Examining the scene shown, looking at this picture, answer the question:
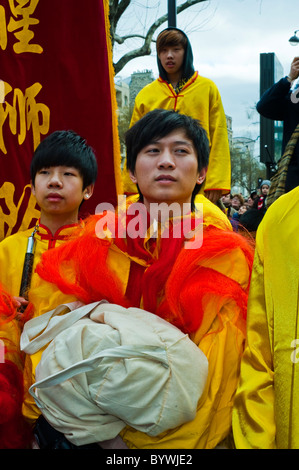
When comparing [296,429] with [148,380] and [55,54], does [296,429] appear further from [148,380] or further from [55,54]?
[55,54]

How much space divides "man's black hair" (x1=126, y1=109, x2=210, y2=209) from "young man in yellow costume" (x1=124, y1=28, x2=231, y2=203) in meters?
1.62

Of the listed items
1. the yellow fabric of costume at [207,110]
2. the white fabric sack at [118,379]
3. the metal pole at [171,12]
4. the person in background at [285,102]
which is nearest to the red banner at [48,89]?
the yellow fabric of costume at [207,110]

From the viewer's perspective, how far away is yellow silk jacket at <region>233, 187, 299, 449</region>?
4.50 ft

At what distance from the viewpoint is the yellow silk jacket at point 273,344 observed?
137 centimetres

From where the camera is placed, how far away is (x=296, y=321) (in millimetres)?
1410

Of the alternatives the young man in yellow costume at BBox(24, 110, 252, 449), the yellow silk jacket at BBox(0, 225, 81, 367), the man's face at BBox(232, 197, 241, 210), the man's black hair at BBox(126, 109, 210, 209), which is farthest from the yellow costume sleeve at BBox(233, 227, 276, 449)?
the man's face at BBox(232, 197, 241, 210)

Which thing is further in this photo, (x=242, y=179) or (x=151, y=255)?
(x=242, y=179)

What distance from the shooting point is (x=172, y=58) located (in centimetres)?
365

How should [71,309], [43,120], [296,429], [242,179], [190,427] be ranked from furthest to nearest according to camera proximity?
[242,179], [43,120], [71,309], [190,427], [296,429]

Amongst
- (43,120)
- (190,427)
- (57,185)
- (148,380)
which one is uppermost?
(43,120)

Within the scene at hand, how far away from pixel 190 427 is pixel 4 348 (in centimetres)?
81

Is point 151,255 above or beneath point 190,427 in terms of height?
above

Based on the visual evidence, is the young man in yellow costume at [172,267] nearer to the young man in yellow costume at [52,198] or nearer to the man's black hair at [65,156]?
the young man in yellow costume at [52,198]

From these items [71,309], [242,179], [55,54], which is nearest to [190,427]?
[71,309]
